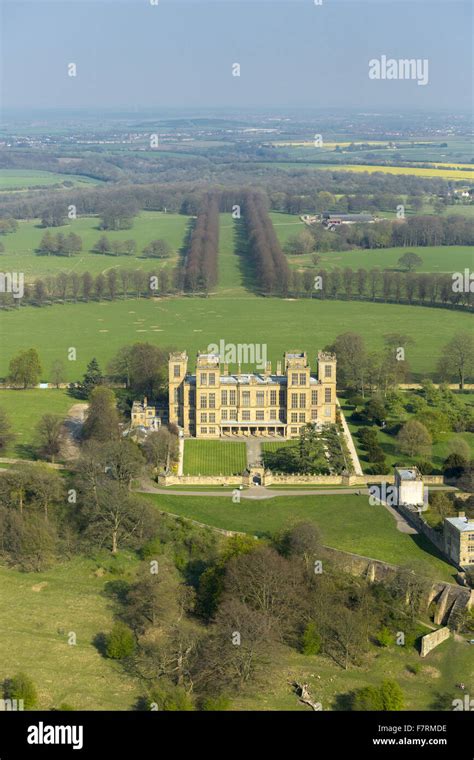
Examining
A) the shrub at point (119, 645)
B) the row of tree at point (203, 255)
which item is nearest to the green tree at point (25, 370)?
the shrub at point (119, 645)

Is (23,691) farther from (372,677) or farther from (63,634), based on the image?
(372,677)

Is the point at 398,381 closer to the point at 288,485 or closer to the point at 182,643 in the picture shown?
the point at 288,485

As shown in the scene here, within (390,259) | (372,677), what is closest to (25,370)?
A: (372,677)

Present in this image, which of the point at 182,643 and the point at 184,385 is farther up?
the point at 184,385

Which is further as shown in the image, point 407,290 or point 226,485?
point 407,290

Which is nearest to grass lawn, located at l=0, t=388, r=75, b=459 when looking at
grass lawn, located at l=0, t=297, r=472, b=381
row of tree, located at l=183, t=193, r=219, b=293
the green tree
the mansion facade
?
the green tree

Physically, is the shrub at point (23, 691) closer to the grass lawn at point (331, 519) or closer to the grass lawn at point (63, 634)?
the grass lawn at point (63, 634)

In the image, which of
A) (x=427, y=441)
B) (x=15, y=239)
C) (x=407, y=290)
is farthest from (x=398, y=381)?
(x=15, y=239)
